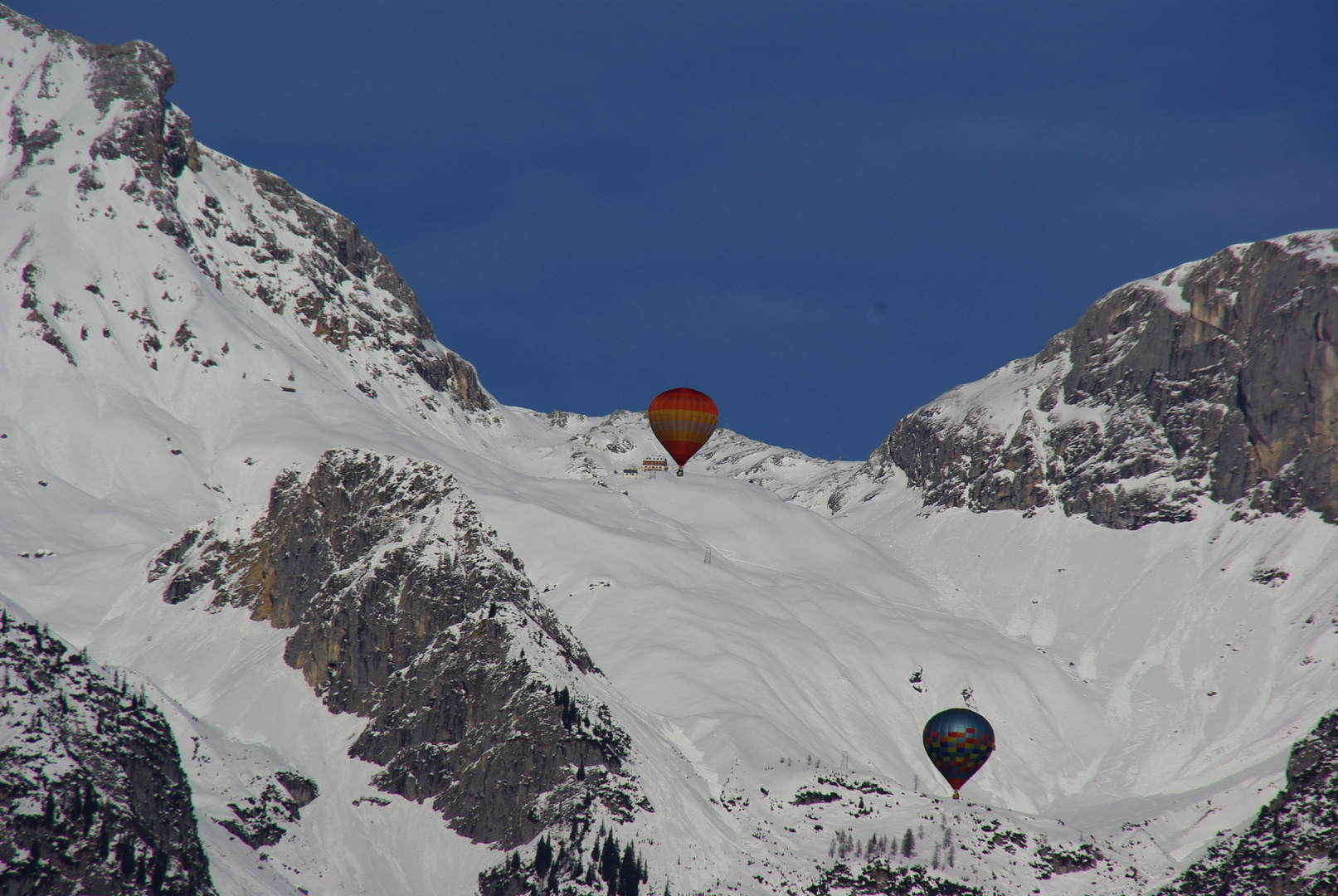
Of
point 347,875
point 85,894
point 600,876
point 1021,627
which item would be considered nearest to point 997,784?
point 1021,627

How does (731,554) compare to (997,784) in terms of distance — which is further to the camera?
(731,554)

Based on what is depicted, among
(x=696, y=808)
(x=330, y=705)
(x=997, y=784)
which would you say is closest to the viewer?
(x=696, y=808)

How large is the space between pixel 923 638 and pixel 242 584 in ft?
256

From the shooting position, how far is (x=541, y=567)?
165000 millimetres

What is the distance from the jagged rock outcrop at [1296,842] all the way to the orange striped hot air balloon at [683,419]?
6373cm

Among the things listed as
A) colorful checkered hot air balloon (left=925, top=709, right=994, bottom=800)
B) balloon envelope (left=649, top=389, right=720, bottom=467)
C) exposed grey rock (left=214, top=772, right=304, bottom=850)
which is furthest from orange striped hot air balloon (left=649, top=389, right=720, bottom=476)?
exposed grey rock (left=214, top=772, right=304, bottom=850)

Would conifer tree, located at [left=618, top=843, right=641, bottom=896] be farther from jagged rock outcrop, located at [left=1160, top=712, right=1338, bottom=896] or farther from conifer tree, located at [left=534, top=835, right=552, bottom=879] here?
jagged rock outcrop, located at [left=1160, top=712, right=1338, bottom=896]

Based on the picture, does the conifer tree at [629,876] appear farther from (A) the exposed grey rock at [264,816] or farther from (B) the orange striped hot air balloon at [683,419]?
(B) the orange striped hot air balloon at [683,419]

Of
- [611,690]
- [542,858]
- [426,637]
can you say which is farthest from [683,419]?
[542,858]

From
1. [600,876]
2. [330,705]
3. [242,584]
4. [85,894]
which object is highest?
[242,584]

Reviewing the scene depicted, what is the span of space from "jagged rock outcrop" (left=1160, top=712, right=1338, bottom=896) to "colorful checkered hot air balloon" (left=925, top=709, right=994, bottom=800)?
106ft

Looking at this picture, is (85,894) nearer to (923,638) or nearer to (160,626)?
(160,626)

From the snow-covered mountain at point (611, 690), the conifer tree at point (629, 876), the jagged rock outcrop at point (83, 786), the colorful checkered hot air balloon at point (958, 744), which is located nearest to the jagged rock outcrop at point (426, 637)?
the snow-covered mountain at point (611, 690)

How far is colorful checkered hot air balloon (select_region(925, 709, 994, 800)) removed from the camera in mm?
134250
